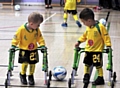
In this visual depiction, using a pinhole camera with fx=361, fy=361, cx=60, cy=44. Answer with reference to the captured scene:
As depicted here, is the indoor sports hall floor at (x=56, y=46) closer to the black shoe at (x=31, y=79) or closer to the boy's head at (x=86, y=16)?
the black shoe at (x=31, y=79)

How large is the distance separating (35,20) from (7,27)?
7.49m

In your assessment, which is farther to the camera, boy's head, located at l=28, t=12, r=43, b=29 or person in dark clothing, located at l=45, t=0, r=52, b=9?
person in dark clothing, located at l=45, t=0, r=52, b=9

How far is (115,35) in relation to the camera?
1121cm

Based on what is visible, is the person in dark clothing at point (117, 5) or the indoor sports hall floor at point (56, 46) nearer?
the indoor sports hall floor at point (56, 46)

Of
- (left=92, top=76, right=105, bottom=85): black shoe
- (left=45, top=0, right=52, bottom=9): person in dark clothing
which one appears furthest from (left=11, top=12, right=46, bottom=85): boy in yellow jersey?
(left=45, top=0, right=52, bottom=9): person in dark clothing

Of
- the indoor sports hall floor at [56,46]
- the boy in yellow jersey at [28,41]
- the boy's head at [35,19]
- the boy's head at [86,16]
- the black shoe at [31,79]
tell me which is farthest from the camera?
the indoor sports hall floor at [56,46]

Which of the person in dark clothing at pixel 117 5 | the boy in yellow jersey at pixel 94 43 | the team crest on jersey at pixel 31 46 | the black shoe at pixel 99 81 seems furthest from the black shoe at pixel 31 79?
the person in dark clothing at pixel 117 5

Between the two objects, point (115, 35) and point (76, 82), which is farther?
point (115, 35)

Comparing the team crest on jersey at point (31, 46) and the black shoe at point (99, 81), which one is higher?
the team crest on jersey at point (31, 46)

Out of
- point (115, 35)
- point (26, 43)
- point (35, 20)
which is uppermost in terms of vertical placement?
point (35, 20)

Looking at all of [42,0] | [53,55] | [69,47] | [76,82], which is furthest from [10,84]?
[42,0]

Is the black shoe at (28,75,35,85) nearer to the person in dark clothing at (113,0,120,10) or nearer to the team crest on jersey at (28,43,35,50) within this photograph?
the team crest on jersey at (28,43,35,50)

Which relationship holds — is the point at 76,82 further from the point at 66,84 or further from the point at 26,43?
the point at 26,43

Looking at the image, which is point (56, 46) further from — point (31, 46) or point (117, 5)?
point (117, 5)
